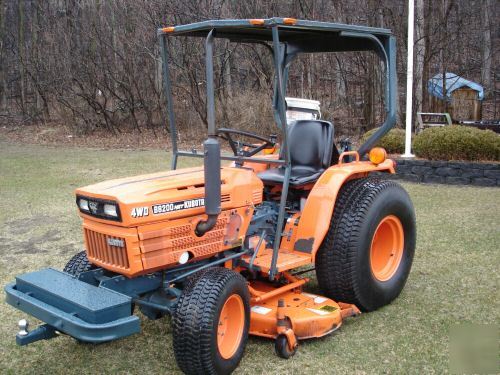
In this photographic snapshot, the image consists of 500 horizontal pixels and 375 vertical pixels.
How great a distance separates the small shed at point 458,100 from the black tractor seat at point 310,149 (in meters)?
12.0

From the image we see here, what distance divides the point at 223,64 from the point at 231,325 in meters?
13.6

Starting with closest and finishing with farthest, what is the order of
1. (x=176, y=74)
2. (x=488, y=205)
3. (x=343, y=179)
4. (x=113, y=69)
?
(x=343, y=179) → (x=488, y=205) → (x=176, y=74) → (x=113, y=69)

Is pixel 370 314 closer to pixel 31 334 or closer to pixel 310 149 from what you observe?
pixel 310 149

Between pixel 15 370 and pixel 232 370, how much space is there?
4.56ft

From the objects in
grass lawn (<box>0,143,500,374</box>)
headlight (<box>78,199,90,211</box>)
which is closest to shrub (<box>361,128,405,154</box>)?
grass lawn (<box>0,143,500,374</box>)

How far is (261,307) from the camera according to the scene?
3.93 meters

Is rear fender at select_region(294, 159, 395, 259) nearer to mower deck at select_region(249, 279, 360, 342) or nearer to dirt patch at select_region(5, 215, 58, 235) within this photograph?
mower deck at select_region(249, 279, 360, 342)

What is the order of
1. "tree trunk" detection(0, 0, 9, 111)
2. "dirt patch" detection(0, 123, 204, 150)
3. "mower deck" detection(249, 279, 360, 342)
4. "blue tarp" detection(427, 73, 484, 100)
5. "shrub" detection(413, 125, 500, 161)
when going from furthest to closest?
"tree trunk" detection(0, 0, 9, 111), "dirt patch" detection(0, 123, 204, 150), "blue tarp" detection(427, 73, 484, 100), "shrub" detection(413, 125, 500, 161), "mower deck" detection(249, 279, 360, 342)

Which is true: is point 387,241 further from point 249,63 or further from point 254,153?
point 249,63

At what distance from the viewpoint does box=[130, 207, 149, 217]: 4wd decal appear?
3348mm

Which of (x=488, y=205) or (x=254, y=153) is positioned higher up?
(x=254, y=153)

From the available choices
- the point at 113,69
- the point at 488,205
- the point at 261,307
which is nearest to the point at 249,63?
the point at 113,69

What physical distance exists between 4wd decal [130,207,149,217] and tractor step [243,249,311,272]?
3.02ft

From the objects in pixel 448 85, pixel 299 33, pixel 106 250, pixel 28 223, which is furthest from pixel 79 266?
pixel 448 85
